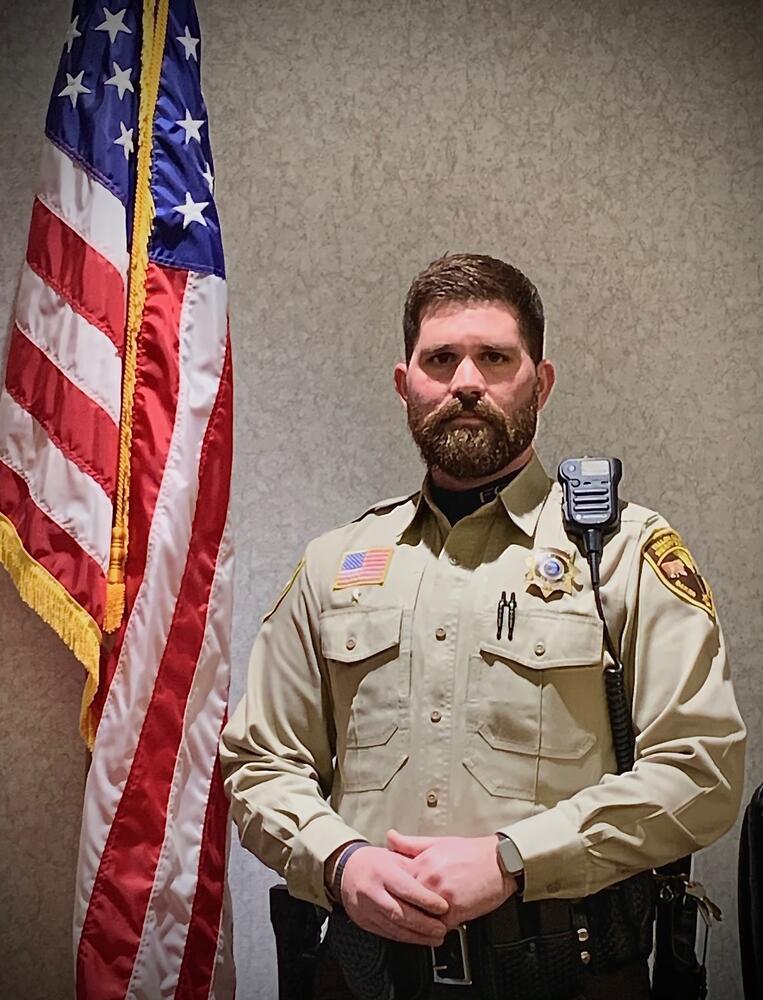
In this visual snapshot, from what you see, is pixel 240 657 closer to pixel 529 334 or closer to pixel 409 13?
pixel 529 334

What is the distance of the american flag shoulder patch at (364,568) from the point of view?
158 cm

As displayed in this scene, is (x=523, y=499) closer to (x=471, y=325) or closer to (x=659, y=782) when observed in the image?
(x=471, y=325)

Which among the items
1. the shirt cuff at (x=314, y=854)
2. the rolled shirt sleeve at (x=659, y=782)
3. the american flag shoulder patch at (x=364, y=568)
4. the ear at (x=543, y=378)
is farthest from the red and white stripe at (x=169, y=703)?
the rolled shirt sleeve at (x=659, y=782)

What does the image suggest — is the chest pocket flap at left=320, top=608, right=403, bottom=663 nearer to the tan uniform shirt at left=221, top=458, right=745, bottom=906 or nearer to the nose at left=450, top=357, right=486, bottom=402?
the tan uniform shirt at left=221, top=458, right=745, bottom=906

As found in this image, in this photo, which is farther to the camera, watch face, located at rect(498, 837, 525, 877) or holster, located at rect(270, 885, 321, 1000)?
holster, located at rect(270, 885, 321, 1000)

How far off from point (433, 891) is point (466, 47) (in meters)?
1.63

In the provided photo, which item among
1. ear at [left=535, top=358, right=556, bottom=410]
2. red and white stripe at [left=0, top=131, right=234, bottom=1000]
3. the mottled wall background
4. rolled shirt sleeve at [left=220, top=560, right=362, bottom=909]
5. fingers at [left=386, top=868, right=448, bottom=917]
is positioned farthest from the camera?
the mottled wall background

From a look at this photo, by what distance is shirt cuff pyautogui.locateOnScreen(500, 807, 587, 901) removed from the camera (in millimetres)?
1296

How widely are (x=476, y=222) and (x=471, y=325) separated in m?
0.71

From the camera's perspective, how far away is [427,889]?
130 cm

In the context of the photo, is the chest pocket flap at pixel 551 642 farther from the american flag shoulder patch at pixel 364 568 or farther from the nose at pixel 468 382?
the nose at pixel 468 382

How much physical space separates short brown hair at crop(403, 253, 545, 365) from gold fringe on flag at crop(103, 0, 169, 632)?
48 cm

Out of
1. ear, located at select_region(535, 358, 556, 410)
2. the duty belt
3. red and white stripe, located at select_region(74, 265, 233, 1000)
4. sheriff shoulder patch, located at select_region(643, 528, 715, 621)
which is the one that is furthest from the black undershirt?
the duty belt

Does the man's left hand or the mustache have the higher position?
the mustache
